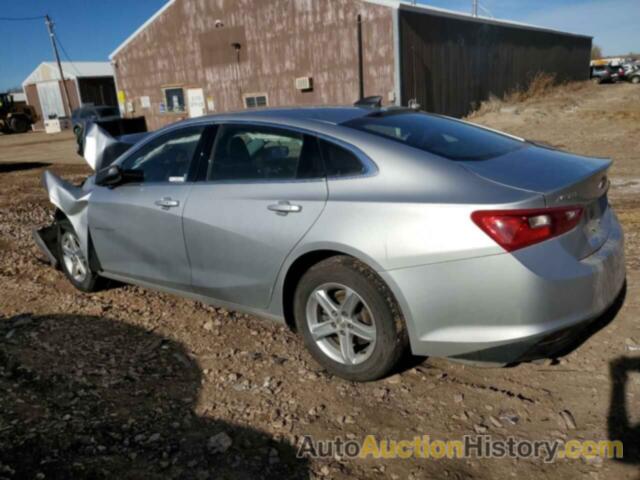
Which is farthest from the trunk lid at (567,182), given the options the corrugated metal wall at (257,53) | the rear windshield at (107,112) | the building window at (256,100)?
the rear windshield at (107,112)

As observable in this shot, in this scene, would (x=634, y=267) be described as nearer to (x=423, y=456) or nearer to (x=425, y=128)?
(x=425, y=128)

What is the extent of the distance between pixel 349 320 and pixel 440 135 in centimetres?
126

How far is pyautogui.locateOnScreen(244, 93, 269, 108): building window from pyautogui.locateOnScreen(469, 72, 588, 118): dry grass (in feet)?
25.3

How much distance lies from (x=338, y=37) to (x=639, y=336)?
608 inches

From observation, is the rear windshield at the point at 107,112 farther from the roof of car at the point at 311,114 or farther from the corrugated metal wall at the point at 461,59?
the roof of car at the point at 311,114

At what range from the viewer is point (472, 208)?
253 cm

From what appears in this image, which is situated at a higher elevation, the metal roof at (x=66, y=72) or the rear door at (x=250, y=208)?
the metal roof at (x=66, y=72)

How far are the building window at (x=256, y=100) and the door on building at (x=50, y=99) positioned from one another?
2567 cm

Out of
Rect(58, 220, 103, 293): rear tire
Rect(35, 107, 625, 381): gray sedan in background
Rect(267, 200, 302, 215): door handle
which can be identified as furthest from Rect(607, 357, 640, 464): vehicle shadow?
Rect(58, 220, 103, 293): rear tire

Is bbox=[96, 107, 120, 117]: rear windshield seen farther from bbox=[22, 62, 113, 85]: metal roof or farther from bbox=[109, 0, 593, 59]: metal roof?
bbox=[22, 62, 113, 85]: metal roof

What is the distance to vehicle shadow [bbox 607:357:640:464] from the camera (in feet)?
8.02

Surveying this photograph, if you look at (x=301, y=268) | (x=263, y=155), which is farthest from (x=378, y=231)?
(x=263, y=155)

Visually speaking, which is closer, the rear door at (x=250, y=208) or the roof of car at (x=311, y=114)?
the rear door at (x=250, y=208)

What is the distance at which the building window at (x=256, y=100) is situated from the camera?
1984 cm
